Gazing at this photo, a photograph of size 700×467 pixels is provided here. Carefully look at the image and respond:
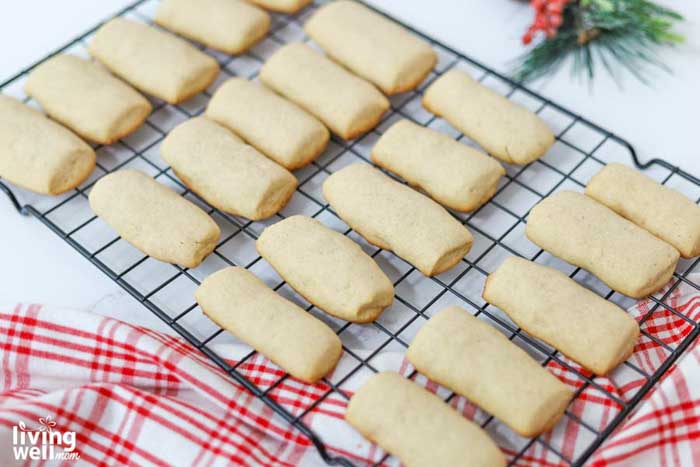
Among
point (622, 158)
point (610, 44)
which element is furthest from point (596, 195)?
point (610, 44)

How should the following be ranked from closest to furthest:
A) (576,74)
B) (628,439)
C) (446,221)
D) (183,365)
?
(628,439), (183,365), (446,221), (576,74)

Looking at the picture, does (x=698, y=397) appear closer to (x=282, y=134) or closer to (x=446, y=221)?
(x=446, y=221)

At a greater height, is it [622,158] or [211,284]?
[622,158]

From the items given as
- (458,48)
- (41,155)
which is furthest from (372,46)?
(41,155)

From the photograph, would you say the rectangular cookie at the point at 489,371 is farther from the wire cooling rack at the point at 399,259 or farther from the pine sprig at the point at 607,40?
the pine sprig at the point at 607,40

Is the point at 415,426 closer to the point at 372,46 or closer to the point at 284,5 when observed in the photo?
the point at 372,46
